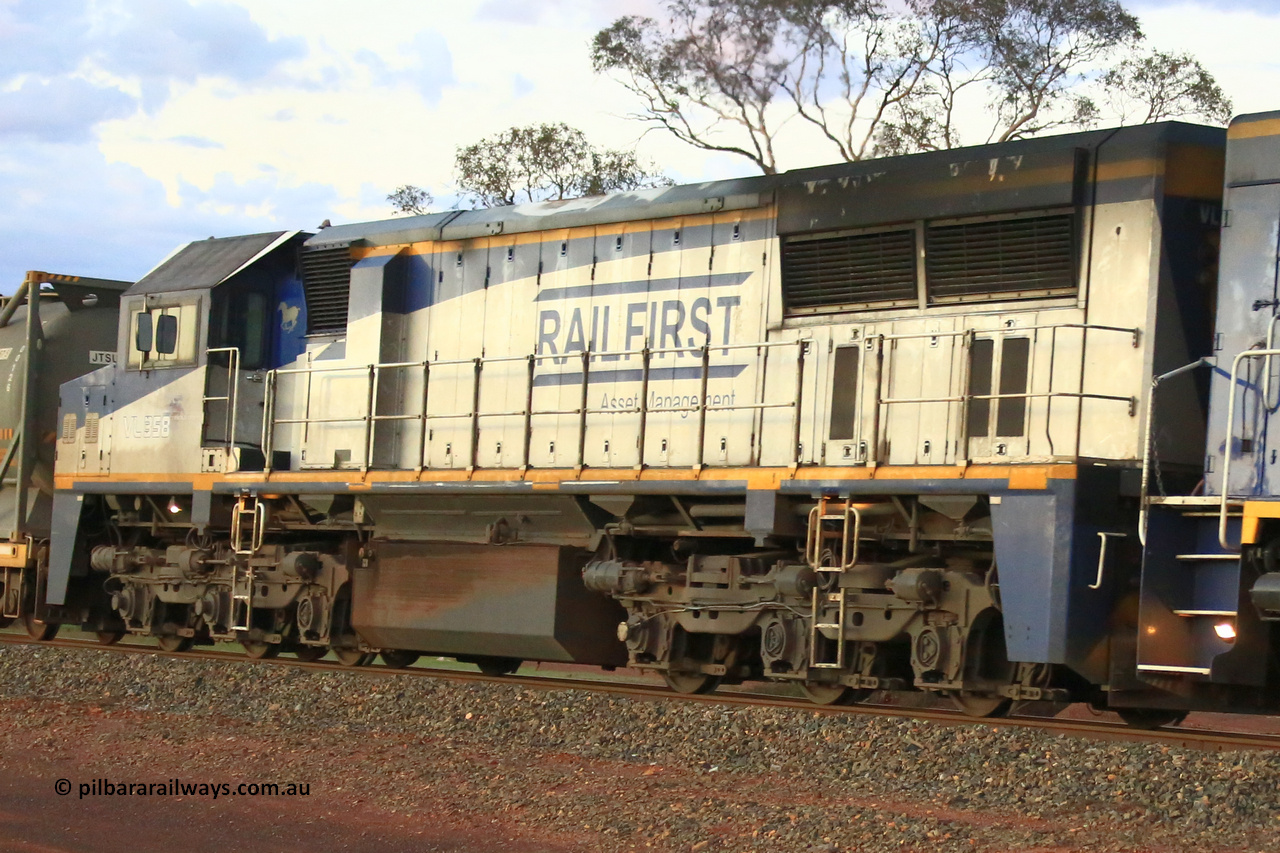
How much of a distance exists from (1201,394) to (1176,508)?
1.01 metres

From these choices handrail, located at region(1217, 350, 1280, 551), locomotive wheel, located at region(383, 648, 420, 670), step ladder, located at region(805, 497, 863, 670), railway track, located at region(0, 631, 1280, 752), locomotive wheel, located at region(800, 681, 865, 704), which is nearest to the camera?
handrail, located at region(1217, 350, 1280, 551)

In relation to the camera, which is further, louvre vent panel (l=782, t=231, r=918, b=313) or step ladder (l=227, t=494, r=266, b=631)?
step ladder (l=227, t=494, r=266, b=631)

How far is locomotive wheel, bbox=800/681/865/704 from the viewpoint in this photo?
1078 cm

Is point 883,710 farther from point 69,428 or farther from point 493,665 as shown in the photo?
point 69,428

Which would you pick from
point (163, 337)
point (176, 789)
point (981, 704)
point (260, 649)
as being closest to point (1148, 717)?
point (981, 704)

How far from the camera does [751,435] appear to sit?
1127cm

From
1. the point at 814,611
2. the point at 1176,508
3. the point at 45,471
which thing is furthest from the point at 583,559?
the point at 45,471

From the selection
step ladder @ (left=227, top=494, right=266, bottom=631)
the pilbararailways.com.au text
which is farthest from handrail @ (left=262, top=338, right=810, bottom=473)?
the pilbararailways.com.au text

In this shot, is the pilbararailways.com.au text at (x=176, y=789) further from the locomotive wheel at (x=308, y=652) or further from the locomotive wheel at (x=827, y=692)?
the locomotive wheel at (x=308, y=652)

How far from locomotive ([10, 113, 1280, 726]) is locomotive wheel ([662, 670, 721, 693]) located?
0.03 metres

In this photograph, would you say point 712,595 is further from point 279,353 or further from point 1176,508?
point 279,353

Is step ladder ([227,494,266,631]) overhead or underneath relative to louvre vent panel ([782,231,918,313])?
underneath

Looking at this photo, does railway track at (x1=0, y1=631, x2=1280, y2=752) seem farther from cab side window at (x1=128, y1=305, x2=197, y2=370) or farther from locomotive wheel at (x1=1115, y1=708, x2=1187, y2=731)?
cab side window at (x1=128, y1=305, x2=197, y2=370)

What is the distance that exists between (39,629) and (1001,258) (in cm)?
1161
